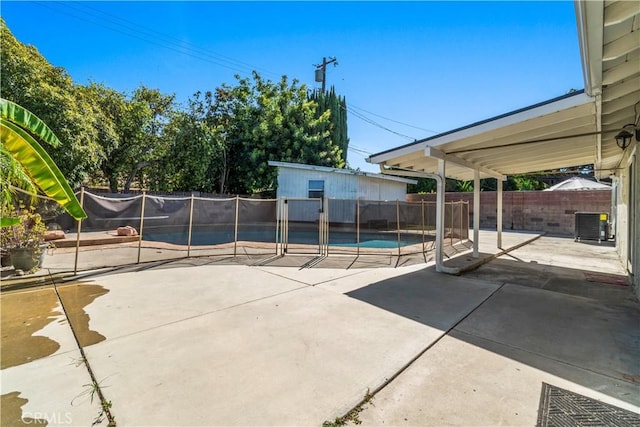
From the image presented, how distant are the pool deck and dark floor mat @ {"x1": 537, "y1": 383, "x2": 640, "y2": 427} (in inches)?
2.8

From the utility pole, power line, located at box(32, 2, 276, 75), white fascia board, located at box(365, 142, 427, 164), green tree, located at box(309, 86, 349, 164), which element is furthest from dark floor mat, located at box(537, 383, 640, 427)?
the utility pole

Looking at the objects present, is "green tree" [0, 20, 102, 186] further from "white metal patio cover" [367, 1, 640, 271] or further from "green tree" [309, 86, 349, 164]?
"green tree" [309, 86, 349, 164]

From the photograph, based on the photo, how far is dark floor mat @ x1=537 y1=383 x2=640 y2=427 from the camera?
1874 millimetres

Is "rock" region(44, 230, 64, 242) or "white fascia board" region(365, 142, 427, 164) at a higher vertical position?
"white fascia board" region(365, 142, 427, 164)

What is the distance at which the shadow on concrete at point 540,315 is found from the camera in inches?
101

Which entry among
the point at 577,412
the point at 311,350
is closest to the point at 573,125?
the point at 577,412

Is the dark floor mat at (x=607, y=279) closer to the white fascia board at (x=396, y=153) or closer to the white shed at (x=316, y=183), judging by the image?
the white fascia board at (x=396, y=153)

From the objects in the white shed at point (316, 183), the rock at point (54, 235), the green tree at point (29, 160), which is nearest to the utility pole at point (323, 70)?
the white shed at point (316, 183)

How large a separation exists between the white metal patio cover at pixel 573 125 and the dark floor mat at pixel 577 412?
2.67 metres

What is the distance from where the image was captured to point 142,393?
2.15 m

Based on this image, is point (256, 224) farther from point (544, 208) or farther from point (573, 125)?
point (544, 208)

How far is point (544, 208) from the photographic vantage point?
15688 millimetres

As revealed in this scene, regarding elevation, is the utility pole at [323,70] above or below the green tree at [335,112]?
above

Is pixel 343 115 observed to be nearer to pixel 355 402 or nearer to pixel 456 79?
pixel 456 79
